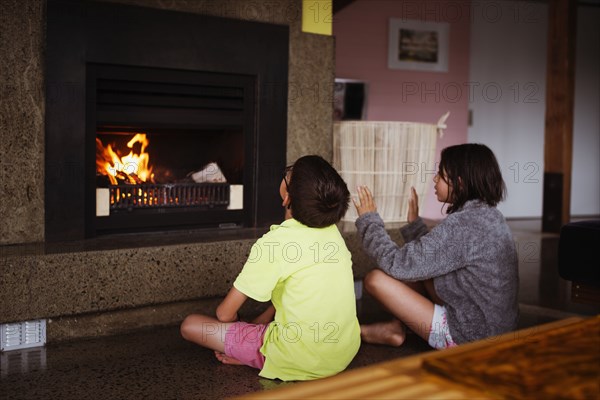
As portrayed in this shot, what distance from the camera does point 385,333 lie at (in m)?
2.49

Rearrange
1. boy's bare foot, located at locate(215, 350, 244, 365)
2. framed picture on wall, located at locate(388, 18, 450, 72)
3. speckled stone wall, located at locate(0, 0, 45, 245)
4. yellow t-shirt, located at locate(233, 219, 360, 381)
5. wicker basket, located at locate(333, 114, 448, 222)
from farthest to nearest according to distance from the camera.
→ framed picture on wall, located at locate(388, 18, 450, 72), wicker basket, located at locate(333, 114, 448, 222), speckled stone wall, located at locate(0, 0, 45, 245), boy's bare foot, located at locate(215, 350, 244, 365), yellow t-shirt, located at locate(233, 219, 360, 381)

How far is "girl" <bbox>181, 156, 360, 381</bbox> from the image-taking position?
1.95 m

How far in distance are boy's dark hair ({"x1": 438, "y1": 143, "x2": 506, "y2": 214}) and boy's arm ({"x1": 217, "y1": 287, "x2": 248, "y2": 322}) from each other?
74 cm

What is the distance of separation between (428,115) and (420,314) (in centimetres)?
425

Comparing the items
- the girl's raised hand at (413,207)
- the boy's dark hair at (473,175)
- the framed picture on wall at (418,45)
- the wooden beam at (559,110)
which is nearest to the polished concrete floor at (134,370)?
the girl's raised hand at (413,207)

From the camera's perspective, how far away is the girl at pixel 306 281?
1.95 m

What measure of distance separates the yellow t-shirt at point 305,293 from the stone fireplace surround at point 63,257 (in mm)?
657

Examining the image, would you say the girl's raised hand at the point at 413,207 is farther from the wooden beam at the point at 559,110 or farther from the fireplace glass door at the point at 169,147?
the wooden beam at the point at 559,110

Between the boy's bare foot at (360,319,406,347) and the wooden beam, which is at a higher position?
the wooden beam

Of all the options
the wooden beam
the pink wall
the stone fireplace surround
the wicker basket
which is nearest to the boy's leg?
the stone fireplace surround

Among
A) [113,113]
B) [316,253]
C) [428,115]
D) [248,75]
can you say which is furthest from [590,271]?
[428,115]

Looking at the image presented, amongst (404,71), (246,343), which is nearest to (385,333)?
(246,343)

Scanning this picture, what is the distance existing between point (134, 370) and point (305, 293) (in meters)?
0.62

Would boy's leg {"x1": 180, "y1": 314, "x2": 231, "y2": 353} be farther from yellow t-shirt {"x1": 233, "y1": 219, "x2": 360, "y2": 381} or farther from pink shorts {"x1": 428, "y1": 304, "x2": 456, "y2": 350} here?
pink shorts {"x1": 428, "y1": 304, "x2": 456, "y2": 350}
